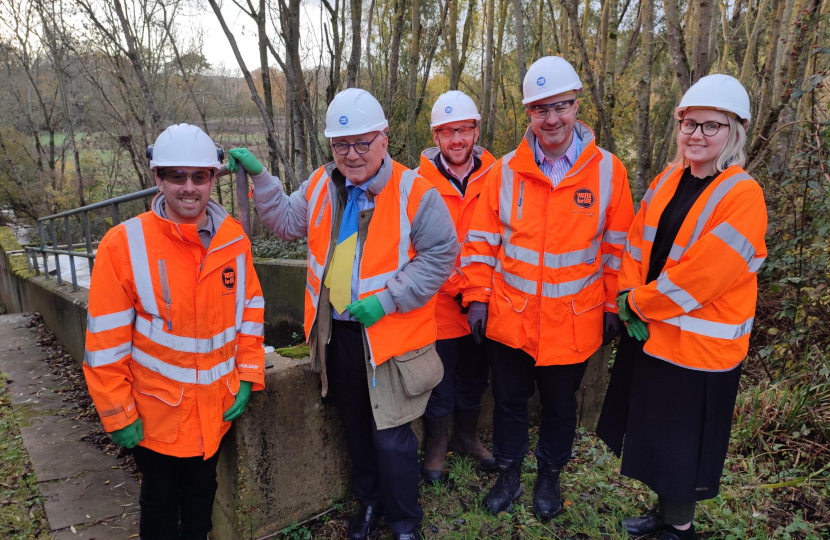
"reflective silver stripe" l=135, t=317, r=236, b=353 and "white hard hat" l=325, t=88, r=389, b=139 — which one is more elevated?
"white hard hat" l=325, t=88, r=389, b=139

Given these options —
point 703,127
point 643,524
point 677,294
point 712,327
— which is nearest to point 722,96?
point 703,127

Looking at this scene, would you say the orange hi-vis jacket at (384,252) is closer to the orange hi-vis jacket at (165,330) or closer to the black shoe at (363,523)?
the orange hi-vis jacket at (165,330)

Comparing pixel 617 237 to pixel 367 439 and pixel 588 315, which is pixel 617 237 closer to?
pixel 588 315

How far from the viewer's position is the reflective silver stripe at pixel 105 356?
1.95m

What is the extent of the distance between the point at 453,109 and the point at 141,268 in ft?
5.85

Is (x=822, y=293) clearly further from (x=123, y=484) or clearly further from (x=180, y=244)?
(x=123, y=484)

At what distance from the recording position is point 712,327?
214 centimetres

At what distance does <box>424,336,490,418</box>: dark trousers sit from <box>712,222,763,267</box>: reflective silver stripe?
54.4 inches

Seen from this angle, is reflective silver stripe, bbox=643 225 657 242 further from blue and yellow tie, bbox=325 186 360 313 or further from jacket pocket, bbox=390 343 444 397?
blue and yellow tie, bbox=325 186 360 313

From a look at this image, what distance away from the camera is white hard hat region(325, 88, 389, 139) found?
2.22 m

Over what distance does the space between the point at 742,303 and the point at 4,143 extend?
717 inches

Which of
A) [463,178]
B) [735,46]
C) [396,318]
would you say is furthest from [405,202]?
[735,46]

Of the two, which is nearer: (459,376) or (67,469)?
(459,376)

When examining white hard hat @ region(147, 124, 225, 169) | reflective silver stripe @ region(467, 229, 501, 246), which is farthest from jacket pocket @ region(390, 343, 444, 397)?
white hard hat @ region(147, 124, 225, 169)
